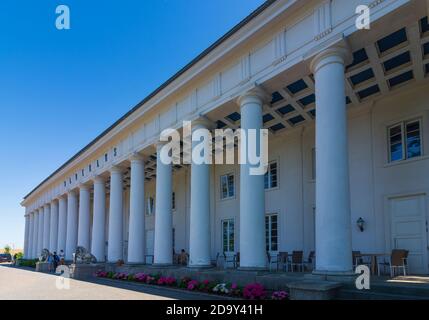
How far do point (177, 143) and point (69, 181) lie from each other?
19.0 meters

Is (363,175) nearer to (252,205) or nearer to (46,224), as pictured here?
(252,205)

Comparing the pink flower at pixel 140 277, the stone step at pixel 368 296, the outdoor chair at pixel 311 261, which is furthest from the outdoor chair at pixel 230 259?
the stone step at pixel 368 296

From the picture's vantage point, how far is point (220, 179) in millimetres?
26344

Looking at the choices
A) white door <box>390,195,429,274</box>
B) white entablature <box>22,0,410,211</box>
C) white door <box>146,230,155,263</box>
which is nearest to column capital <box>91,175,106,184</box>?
white entablature <box>22,0,410,211</box>

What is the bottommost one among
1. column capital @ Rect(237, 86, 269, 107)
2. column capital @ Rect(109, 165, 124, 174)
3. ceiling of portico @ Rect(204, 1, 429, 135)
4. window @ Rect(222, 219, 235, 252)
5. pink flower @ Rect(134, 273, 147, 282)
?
pink flower @ Rect(134, 273, 147, 282)

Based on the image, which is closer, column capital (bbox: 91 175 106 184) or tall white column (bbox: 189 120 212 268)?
tall white column (bbox: 189 120 212 268)

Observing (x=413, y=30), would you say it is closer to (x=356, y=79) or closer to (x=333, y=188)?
(x=356, y=79)

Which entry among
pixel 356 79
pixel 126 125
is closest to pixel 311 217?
pixel 356 79

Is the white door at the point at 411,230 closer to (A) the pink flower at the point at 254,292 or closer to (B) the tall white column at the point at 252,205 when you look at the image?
(B) the tall white column at the point at 252,205

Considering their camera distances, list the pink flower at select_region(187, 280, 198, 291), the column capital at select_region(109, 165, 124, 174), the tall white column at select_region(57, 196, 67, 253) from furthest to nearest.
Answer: the tall white column at select_region(57, 196, 67, 253)
the column capital at select_region(109, 165, 124, 174)
the pink flower at select_region(187, 280, 198, 291)

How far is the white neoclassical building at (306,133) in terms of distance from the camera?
459 inches

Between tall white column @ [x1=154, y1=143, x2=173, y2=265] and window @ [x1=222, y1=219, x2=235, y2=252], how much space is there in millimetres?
5397

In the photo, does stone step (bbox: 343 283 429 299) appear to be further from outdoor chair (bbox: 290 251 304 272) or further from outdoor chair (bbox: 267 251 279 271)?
outdoor chair (bbox: 267 251 279 271)

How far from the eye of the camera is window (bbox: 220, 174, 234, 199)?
83.5ft
